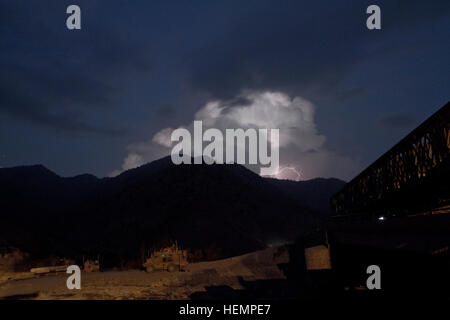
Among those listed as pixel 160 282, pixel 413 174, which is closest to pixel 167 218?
pixel 160 282

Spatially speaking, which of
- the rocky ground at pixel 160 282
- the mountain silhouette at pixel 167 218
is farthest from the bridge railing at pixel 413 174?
the mountain silhouette at pixel 167 218

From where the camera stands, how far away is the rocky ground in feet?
51.0

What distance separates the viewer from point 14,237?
47875mm

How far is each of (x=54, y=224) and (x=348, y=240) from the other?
72712mm

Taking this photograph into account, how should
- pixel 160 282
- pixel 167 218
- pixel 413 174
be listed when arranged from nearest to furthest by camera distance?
pixel 413 174 → pixel 160 282 → pixel 167 218

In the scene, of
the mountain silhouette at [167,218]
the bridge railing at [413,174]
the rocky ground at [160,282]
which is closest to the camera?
the bridge railing at [413,174]

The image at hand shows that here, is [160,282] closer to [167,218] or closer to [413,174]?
[413,174]

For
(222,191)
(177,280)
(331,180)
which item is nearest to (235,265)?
(177,280)

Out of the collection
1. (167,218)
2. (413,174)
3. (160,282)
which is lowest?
(160,282)

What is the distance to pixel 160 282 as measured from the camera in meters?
19.2

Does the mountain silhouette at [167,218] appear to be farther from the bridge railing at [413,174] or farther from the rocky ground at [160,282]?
the bridge railing at [413,174]

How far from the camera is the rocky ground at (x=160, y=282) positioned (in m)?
15.6

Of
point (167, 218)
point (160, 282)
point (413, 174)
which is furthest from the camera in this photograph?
point (167, 218)

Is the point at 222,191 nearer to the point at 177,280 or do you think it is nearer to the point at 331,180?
the point at 177,280
